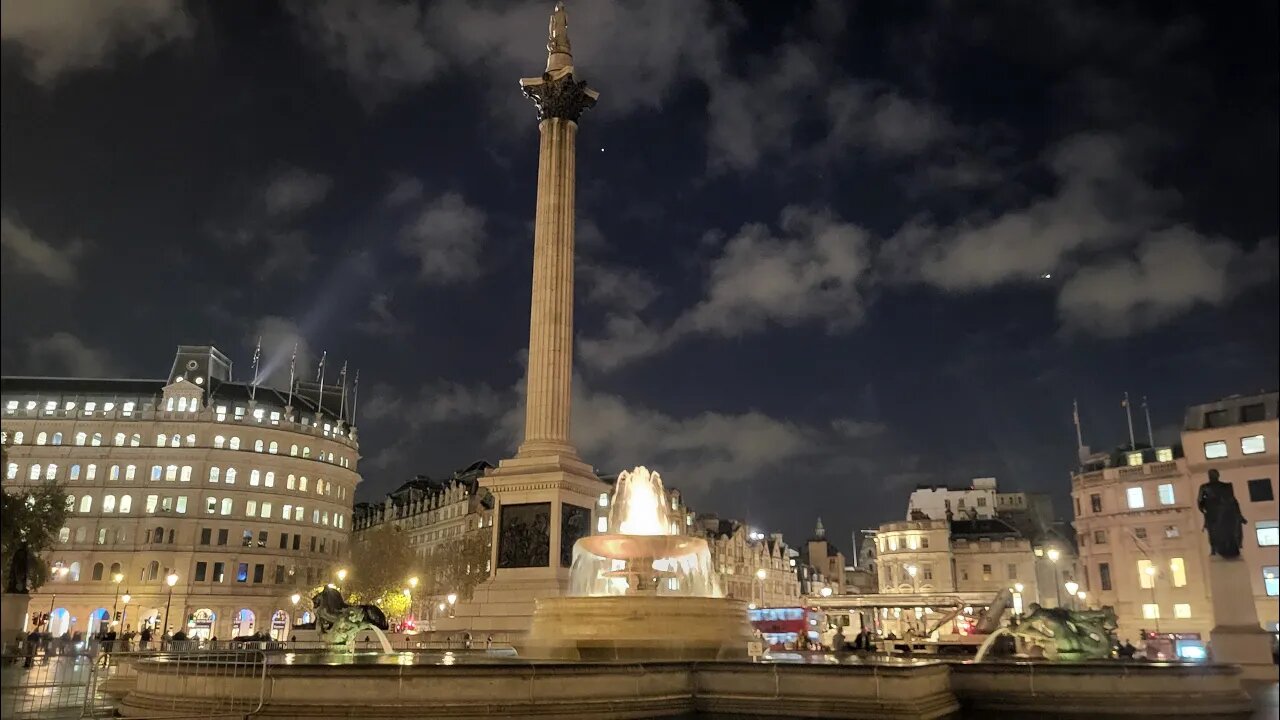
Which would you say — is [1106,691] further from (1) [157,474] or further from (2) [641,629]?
(1) [157,474]

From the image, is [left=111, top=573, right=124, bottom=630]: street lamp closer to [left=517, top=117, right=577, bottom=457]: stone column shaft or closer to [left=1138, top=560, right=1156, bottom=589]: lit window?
[left=517, top=117, right=577, bottom=457]: stone column shaft

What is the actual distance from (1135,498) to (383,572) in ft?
175

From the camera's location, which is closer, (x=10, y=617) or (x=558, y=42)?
(x=10, y=617)

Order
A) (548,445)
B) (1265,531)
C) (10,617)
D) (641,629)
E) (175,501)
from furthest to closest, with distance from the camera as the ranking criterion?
1. (175,501)
2. (1265,531)
3. (548,445)
4. (641,629)
5. (10,617)

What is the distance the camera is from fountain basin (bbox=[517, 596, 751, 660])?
18156 mm

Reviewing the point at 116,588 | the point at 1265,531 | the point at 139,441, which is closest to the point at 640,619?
the point at 1265,531

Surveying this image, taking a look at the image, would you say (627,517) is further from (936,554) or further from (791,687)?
(936,554)

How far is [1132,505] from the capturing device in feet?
192

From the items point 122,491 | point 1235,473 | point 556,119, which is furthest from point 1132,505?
point 122,491

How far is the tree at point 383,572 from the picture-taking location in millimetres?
65938

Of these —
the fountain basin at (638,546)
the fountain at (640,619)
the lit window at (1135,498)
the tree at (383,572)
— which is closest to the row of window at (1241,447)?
the lit window at (1135,498)

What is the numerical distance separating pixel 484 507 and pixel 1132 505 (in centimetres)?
5465

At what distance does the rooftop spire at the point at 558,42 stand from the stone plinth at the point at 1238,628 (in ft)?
98.3

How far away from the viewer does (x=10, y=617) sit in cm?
738
